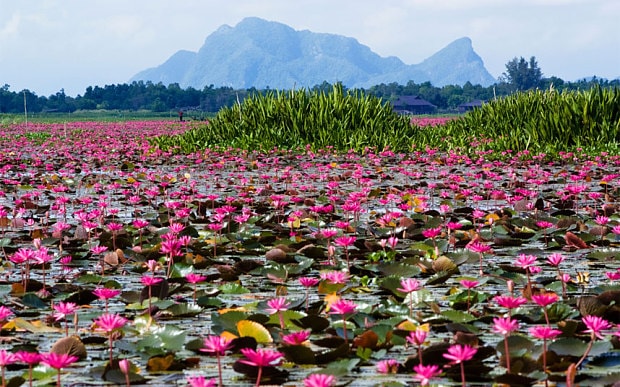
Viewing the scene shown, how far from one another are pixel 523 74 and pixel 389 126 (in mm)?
104894

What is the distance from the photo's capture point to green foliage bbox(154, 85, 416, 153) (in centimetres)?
1373

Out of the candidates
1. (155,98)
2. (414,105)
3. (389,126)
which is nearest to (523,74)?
(414,105)

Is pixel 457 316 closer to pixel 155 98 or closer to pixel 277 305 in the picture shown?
pixel 277 305

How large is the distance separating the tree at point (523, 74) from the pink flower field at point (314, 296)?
111535mm

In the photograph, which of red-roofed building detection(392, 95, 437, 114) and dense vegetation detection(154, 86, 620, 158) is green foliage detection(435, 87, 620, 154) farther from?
red-roofed building detection(392, 95, 437, 114)

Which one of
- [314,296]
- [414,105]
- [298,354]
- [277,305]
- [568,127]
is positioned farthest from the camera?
[414,105]

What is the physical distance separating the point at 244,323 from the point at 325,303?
0.59 meters

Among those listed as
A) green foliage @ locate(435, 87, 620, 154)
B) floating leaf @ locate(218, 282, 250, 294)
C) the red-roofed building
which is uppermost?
the red-roofed building

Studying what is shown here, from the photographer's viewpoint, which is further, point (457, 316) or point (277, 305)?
point (457, 316)

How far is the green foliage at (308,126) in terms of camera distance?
13.7m

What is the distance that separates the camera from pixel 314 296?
11.0ft

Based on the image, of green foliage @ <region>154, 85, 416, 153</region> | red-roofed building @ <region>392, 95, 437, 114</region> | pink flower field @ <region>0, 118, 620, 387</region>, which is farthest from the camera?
red-roofed building @ <region>392, 95, 437, 114</region>

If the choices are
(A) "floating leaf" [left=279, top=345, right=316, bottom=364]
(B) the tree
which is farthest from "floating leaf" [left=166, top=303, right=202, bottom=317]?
(B) the tree

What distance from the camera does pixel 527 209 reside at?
6.17m
